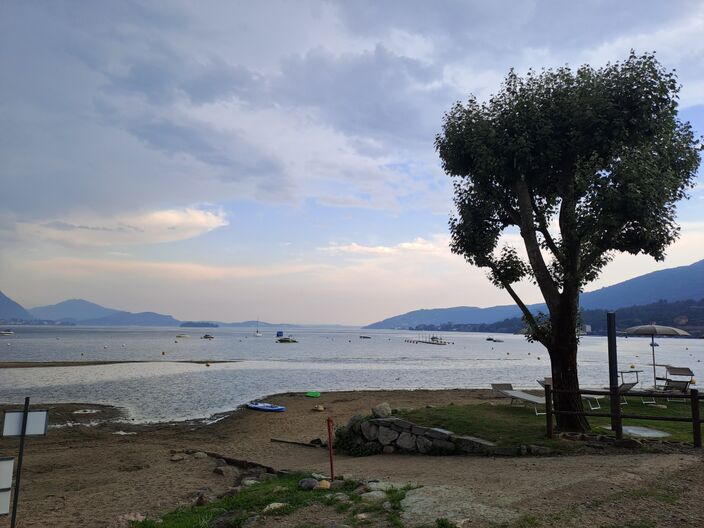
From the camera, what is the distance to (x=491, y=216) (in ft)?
49.5

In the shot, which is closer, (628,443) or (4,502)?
(4,502)

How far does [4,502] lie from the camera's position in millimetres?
6395

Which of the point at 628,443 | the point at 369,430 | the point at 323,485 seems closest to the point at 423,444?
the point at 369,430

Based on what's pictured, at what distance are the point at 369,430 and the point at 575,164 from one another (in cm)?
945

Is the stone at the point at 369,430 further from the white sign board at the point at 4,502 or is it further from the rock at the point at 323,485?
the white sign board at the point at 4,502

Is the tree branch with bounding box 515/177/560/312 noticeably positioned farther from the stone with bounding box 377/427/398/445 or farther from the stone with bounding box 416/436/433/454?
the stone with bounding box 377/427/398/445

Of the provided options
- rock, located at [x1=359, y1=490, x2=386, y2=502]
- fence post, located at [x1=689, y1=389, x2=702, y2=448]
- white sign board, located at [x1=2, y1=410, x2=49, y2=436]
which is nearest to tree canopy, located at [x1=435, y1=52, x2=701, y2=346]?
fence post, located at [x1=689, y1=389, x2=702, y2=448]

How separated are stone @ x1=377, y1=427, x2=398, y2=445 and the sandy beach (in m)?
0.61

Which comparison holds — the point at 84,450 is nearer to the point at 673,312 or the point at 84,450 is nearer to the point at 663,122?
the point at 663,122

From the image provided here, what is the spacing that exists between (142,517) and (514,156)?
12.1 meters

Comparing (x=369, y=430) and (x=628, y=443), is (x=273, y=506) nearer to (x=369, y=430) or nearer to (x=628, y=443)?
(x=369, y=430)

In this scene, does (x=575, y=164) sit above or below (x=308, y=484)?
above

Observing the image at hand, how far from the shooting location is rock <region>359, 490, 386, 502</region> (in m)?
7.60

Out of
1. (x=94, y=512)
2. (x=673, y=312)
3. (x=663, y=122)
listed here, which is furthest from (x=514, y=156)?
(x=673, y=312)
